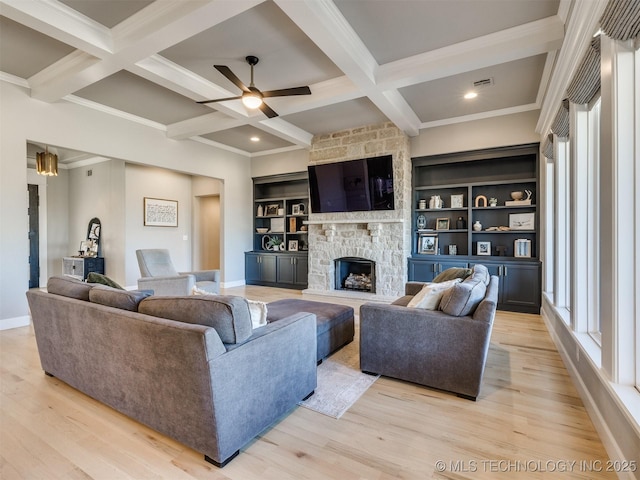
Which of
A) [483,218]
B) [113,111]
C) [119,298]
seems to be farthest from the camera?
[483,218]

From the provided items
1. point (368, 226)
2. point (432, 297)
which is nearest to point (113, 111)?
point (368, 226)

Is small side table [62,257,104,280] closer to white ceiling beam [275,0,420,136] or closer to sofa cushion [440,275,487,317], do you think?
white ceiling beam [275,0,420,136]

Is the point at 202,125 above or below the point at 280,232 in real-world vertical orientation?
above

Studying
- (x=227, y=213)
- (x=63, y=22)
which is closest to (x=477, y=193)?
(x=227, y=213)

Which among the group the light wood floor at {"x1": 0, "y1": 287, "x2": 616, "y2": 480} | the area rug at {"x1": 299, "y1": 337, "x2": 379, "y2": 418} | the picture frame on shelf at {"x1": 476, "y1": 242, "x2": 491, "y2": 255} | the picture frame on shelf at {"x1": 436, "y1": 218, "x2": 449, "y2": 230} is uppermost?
the picture frame on shelf at {"x1": 436, "y1": 218, "x2": 449, "y2": 230}

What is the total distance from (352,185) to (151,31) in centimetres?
368

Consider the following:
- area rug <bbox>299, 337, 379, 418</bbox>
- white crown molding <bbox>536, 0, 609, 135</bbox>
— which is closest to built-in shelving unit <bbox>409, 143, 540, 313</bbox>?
white crown molding <bbox>536, 0, 609, 135</bbox>

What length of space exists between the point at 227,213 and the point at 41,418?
5150 mm

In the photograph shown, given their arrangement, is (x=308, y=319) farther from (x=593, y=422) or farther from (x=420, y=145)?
(x=420, y=145)

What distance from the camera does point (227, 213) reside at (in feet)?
22.5

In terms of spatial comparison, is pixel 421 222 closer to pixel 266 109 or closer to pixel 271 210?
pixel 266 109

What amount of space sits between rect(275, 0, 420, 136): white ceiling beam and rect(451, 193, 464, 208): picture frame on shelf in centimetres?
202

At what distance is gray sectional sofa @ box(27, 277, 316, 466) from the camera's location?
154cm

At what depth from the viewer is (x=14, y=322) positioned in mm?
3996
